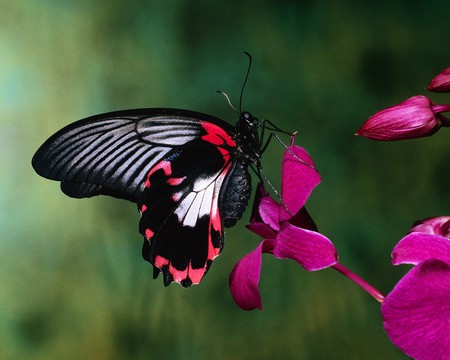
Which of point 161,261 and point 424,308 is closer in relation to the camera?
point 424,308

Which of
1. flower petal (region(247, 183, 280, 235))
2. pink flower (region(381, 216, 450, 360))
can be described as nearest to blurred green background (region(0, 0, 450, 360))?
flower petal (region(247, 183, 280, 235))

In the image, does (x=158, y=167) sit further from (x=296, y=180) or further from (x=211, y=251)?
(x=296, y=180)

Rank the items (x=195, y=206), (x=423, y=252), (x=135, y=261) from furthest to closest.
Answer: (x=135, y=261)
(x=195, y=206)
(x=423, y=252)

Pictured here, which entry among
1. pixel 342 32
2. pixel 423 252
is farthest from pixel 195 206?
pixel 342 32

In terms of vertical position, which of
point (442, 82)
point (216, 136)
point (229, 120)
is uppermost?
point (442, 82)

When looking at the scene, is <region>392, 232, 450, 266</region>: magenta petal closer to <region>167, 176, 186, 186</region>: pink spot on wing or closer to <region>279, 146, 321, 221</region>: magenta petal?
<region>279, 146, 321, 221</region>: magenta petal

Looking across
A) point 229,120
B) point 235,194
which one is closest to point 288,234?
point 235,194

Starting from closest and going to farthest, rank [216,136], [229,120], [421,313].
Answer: [421,313], [216,136], [229,120]

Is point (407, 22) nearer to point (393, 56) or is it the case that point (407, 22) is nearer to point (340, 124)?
point (393, 56)

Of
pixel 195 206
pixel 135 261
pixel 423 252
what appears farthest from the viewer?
pixel 135 261
